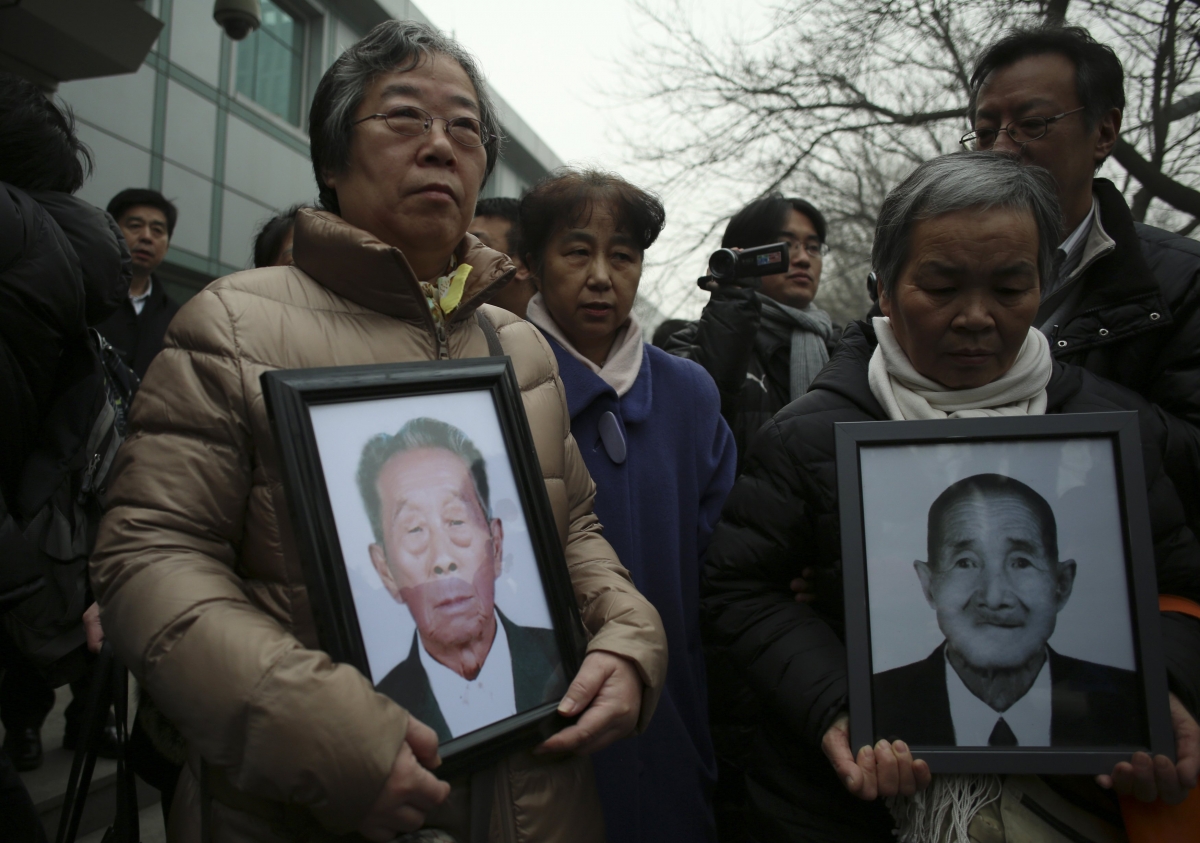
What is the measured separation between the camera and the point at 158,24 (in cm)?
663

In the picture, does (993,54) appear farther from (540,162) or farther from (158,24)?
(540,162)

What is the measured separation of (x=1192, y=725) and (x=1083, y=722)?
0.17 m

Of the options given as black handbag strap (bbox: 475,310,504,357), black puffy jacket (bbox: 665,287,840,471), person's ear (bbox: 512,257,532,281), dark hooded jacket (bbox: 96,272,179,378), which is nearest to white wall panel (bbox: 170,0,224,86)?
dark hooded jacket (bbox: 96,272,179,378)

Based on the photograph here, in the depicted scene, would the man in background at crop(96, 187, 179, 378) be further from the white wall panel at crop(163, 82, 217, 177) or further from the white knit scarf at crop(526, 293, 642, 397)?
the white wall panel at crop(163, 82, 217, 177)

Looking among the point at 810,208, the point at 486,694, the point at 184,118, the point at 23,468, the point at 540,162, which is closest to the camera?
the point at 486,694

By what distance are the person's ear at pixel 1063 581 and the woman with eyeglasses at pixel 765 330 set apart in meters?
1.56

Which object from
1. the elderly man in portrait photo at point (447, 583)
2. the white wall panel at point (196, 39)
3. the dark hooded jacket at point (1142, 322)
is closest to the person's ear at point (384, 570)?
the elderly man in portrait photo at point (447, 583)

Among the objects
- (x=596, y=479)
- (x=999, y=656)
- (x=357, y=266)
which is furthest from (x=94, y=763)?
(x=999, y=656)

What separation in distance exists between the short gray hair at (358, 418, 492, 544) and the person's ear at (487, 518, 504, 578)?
0.01m

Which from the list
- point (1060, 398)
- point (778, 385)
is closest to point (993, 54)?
point (1060, 398)

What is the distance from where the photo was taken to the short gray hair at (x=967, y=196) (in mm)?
1535

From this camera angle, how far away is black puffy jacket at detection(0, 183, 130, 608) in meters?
1.77

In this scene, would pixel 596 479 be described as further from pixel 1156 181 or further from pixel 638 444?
pixel 1156 181

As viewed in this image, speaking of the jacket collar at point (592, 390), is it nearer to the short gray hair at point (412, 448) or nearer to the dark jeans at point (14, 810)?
the short gray hair at point (412, 448)
